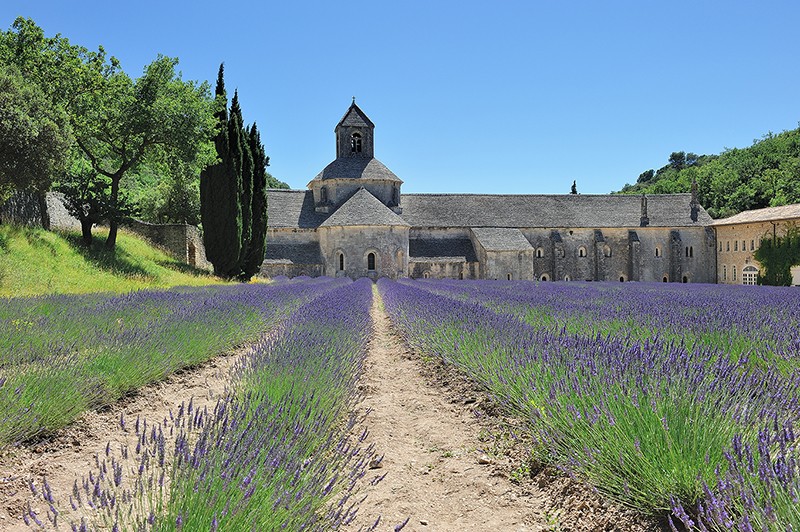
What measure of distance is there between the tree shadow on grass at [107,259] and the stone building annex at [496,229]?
1508 cm

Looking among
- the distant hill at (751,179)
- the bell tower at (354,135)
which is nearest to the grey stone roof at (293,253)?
the bell tower at (354,135)

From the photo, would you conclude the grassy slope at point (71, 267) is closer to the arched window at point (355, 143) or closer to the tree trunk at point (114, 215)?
the tree trunk at point (114, 215)

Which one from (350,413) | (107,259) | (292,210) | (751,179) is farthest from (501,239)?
(751,179)

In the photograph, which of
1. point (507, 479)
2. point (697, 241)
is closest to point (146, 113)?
point (507, 479)

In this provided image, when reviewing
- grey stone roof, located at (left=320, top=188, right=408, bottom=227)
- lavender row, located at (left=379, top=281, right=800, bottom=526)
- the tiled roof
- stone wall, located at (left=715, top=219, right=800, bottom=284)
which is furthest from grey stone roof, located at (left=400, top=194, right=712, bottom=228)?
lavender row, located at (left=379, top=281, right=800, bottom=526)

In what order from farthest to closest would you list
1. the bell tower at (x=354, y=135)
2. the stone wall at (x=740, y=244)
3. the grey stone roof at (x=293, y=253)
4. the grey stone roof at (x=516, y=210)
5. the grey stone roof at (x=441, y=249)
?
the bell tower at (x=354, y=135) < the grey stone roof at (x=516, y=210) < the grey stone roof at (x=441, y=249) < the grey stone roof at (x=293, y=253) < the stone wall at (x=740, y=244)

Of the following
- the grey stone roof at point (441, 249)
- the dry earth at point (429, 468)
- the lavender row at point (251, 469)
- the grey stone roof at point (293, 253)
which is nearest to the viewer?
the lavender row at point (251, 469)

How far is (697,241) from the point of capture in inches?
1596

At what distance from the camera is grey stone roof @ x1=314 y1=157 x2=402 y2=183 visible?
3866 centimetres

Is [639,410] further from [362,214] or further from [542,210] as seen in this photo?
[542,210]

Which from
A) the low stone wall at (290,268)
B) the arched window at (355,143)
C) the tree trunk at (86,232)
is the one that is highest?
the arched window at (355,143)

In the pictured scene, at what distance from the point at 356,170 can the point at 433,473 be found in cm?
3654

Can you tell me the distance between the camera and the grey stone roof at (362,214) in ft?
111

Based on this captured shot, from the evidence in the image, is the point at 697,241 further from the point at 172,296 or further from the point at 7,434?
the point at 7,434
